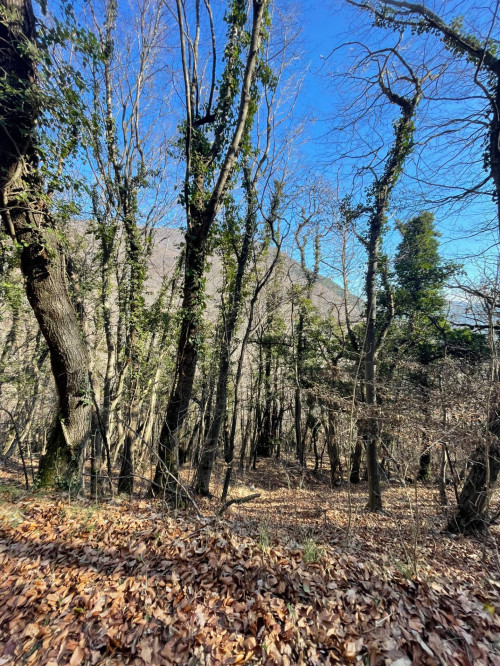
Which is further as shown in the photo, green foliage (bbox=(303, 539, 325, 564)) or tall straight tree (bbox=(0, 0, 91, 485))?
tall straight tree (bbox=(0, 0, 91, 485))

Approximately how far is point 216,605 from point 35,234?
17.8 ft

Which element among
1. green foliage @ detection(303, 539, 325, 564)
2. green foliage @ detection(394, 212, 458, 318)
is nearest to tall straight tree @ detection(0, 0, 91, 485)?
green foliage @ detection(303, 539, 325, 564)

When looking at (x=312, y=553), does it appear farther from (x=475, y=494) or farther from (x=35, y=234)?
(x=35, y=234)

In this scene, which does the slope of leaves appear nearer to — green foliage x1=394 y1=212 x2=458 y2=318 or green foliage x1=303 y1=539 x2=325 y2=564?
green foliage x1=303 y1=539 x2=325 y2=564

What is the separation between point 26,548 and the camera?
314 cm

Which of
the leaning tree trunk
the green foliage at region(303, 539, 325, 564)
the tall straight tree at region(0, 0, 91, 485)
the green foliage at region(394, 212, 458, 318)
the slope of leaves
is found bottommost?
the slope of leaves

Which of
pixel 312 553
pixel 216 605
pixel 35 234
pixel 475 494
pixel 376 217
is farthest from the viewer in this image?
pixel 376 217

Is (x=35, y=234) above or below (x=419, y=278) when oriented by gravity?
below

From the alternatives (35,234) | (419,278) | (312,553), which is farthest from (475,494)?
(35,234)

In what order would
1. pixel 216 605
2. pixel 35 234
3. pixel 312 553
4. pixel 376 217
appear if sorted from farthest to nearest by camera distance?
1. pixel 376 217
2. pixel 35 234
3. pixel 312 553
4. pixel 216 605

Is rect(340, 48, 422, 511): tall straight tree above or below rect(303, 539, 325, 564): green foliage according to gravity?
above

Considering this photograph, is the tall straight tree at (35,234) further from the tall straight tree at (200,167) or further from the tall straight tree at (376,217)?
the tall straight tree at (376,217)

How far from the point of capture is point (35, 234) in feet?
14.5

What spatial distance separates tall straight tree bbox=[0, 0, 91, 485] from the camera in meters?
3.99
